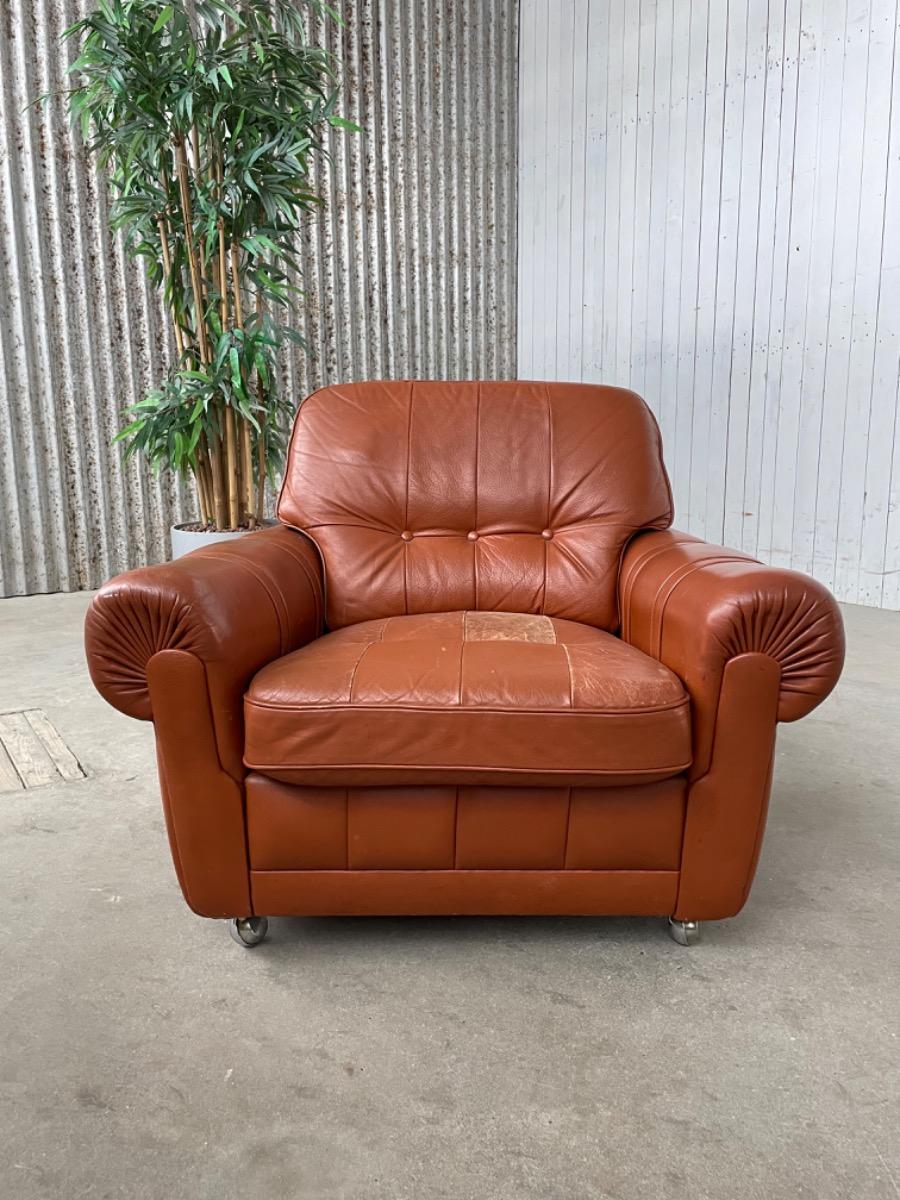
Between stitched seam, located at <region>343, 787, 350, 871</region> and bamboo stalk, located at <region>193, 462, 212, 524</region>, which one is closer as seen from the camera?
stitched seam, located at <region>343, 787, 350, 871</region>

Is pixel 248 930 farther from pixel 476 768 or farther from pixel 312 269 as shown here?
pixel 312 269

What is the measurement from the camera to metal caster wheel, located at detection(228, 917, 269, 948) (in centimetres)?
152

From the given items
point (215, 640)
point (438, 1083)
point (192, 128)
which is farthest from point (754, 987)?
point (192, 128)

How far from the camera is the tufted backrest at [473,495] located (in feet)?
6.40

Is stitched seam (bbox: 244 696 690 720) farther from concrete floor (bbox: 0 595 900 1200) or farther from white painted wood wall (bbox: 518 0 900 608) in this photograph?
white painted wood wall (bbox: 518 0 900 608)

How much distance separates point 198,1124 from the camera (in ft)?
3.75

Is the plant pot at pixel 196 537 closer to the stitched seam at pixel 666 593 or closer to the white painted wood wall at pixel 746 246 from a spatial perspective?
the stitched seam at pixel 666 593

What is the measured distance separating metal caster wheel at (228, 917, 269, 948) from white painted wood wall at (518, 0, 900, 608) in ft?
→ 10.7

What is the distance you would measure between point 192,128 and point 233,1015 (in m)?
2.77

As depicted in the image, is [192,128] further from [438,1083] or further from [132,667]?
[438,1083]

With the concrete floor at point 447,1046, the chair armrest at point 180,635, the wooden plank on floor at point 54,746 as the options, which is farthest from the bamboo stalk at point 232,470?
the chair armrest at point 180,635

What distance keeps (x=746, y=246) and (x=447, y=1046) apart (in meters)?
3.97

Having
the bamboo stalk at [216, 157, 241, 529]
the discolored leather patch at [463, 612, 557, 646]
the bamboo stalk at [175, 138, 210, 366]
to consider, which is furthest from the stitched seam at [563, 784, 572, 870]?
the bamboo stalk at [175, 138, 210, 366]

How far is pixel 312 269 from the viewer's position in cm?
504
